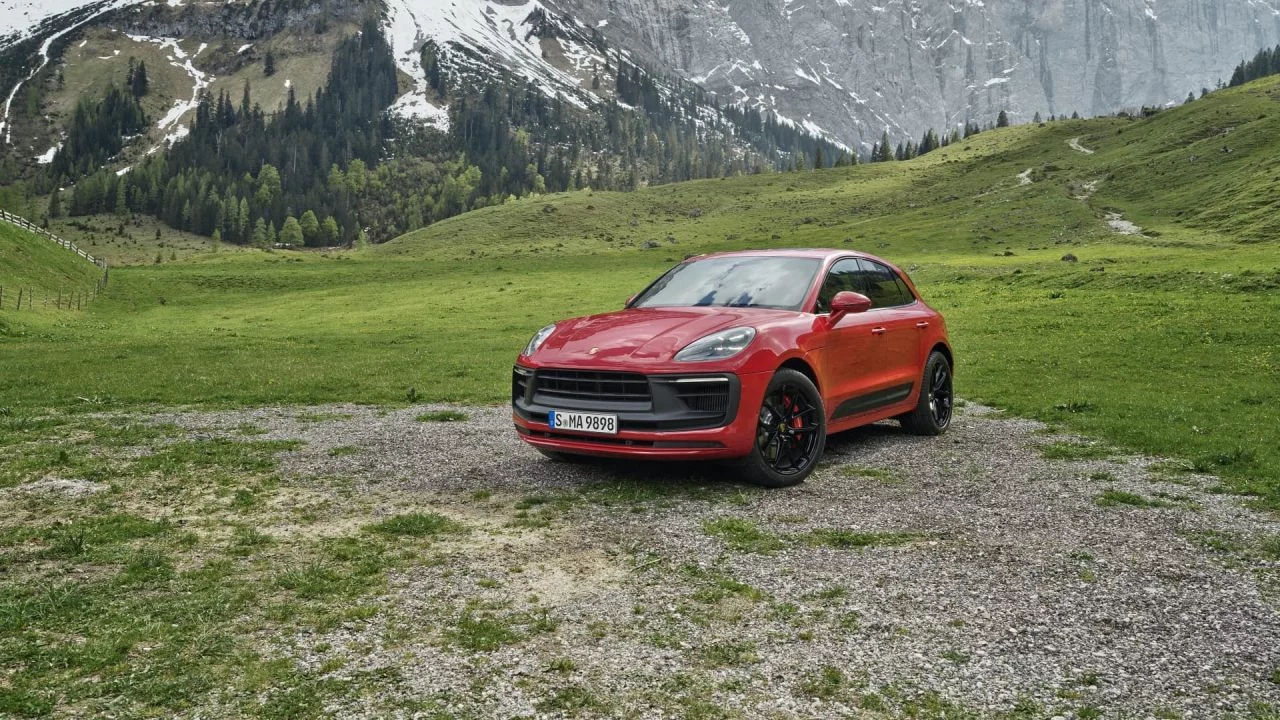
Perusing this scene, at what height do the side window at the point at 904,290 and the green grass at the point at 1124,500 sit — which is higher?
the side window at the point at 904,290

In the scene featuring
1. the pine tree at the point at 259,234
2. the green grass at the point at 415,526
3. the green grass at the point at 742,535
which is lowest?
the green grass at the point at 415,526

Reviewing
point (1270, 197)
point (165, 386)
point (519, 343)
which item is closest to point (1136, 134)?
point (1270, 197)

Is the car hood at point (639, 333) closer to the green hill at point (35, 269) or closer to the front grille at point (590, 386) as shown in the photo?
the front grille at point (590, 386)

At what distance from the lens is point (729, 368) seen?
8484 millimetres

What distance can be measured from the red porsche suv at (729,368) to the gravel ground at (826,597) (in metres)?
0.56

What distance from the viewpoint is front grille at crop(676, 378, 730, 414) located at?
8430 mm

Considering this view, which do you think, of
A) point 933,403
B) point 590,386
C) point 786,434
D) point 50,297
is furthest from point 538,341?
point 50,297

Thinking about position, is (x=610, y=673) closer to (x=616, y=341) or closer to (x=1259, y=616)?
(x=1259, y=616)

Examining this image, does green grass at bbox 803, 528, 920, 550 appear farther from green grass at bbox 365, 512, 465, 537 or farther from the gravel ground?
green grass at bbox 365, 512, 465, 537

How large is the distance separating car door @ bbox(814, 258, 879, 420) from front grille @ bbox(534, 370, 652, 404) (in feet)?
8.11

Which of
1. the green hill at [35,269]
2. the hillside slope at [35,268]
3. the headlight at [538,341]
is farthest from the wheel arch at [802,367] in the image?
the hillside slope at [35,268]

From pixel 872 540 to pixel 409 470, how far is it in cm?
536

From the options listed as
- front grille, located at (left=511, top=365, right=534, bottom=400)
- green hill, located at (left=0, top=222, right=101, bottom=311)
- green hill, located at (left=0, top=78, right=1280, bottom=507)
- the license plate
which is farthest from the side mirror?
green hill, located at (left=0, top=222, right=101, bottom=311)

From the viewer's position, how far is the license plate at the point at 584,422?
8.52m
